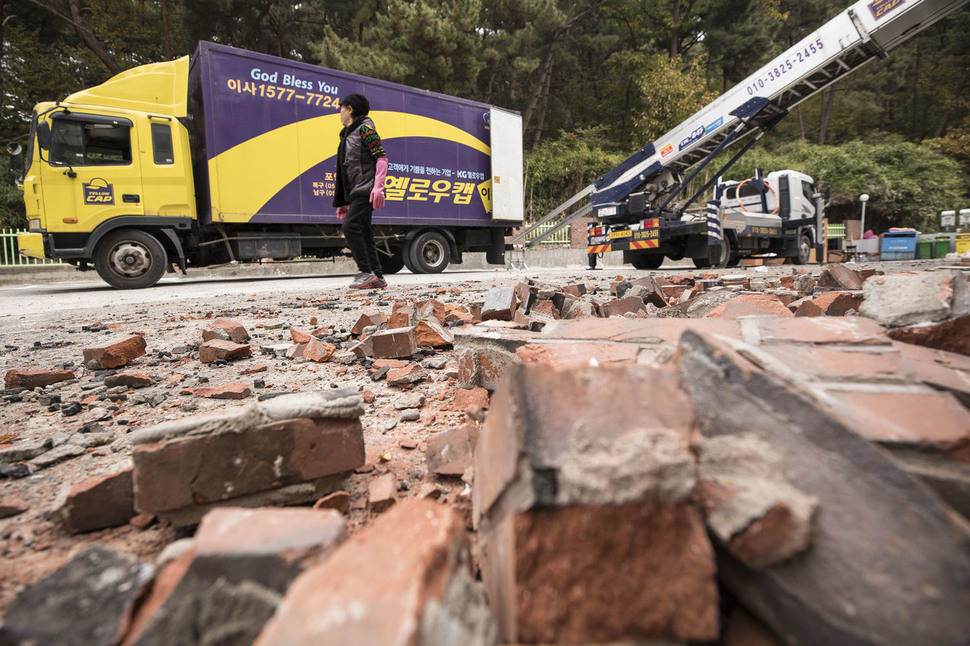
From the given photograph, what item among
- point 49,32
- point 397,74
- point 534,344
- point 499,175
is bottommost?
point 534,344

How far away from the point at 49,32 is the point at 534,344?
910 inches

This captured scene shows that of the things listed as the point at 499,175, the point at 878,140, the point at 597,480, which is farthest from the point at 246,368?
the point at 878,140

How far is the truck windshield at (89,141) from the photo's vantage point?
6.32m

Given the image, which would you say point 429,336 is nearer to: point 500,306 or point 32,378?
point 500,306

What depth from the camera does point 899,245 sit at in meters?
12.9

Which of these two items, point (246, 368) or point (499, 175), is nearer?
point (246, 368)

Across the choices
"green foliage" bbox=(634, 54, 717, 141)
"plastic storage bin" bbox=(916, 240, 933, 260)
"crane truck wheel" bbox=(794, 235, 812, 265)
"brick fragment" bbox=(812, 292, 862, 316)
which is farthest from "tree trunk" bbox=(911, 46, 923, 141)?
"brick fragment" bbox=(812, 292, 862, 316)

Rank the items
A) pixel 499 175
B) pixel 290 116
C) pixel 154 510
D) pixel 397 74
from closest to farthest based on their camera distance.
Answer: pixel 154 510 → pixel 290 116 → pixel 499 175 → pixel 397 74

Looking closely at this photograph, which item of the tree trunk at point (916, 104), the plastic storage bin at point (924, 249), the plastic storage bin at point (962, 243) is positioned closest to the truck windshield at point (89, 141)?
the plastic storage bin at point (924, 249)

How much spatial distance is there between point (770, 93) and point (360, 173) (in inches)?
295

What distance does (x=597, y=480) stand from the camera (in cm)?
66

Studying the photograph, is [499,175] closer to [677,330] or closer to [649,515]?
[677,330]

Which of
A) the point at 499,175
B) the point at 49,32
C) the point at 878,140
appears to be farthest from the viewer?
the point at 878,140

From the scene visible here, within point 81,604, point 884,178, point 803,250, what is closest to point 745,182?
point 803,250
